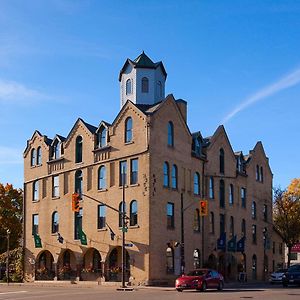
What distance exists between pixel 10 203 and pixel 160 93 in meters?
30.5

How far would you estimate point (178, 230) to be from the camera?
52.7 metres

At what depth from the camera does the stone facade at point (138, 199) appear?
165 feet

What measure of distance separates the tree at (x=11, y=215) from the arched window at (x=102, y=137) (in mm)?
26682

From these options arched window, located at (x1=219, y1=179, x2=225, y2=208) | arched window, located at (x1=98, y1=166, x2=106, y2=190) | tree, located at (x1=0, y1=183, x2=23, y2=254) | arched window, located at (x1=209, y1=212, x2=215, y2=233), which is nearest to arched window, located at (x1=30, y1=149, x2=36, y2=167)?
arched window, located at (x1=98, y1=166, x2=106, y2=190)

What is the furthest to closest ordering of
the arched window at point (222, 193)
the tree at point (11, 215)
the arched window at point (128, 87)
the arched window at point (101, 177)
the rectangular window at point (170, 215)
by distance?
the tree at point (11, 215)
the arched window at point (222, 193)
the arched window at point (128, 87)
the arched window at point (101, 177)
the rectangular window at point (170, 215)

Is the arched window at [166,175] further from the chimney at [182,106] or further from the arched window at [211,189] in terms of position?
the arched window at [211,189]

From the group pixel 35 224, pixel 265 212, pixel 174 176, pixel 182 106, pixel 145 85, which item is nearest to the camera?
pixel 174 176

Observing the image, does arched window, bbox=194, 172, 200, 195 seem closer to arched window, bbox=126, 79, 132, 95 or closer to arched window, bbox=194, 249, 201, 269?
arched window, bbox=194, 249, 201, 269

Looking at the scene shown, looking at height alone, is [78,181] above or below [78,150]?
below

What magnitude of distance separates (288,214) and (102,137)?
3371cm

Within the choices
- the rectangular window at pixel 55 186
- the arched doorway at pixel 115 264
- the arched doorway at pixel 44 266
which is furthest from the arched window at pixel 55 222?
the arched doorway at pixel 115 264

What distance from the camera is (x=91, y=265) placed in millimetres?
54562

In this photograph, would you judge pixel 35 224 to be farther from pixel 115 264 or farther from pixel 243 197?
pixel 243 197

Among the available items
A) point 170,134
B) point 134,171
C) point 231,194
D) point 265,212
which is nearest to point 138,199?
point 134,171
